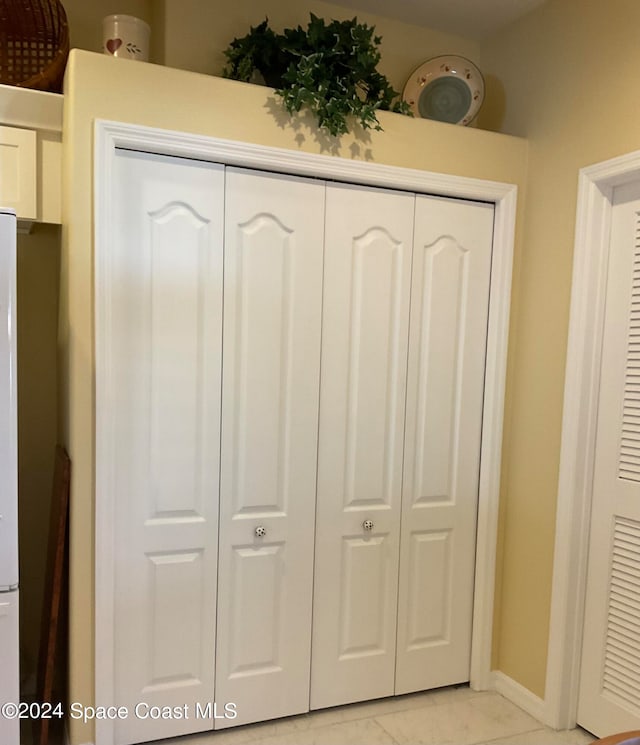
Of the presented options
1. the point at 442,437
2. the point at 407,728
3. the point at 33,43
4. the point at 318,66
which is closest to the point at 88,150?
the point at 33,43

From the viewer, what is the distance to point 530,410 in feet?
8.02

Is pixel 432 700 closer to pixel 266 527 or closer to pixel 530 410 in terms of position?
pixel 266 527

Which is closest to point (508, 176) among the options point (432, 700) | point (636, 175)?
point (636, 175)

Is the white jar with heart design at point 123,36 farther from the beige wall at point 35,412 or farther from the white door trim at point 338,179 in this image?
the beige wall at point 35,412

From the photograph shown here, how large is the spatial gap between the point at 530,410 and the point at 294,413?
0.95 meters

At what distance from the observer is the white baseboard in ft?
7.69

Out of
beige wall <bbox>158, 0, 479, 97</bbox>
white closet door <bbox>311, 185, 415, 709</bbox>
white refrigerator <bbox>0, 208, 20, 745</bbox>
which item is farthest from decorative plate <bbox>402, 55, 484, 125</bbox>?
white refrigerator <bbox>0, 208, 20, 745</bbox>

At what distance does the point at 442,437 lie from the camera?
2463 millimetres

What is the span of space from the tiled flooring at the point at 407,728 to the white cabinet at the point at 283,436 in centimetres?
5

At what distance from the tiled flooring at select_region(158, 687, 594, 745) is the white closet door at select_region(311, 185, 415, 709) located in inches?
3.0

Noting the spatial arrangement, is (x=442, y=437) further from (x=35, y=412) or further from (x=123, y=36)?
(x=123, y=36)

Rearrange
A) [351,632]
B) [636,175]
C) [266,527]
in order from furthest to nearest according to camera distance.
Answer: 1. [351,632]
2. [266,527]
3. [636,175]

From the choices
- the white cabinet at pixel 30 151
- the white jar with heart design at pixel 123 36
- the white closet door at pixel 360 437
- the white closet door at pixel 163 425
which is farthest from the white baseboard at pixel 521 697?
the white jar with heart design at pixel 123 36

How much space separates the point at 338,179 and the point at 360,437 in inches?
37.4
